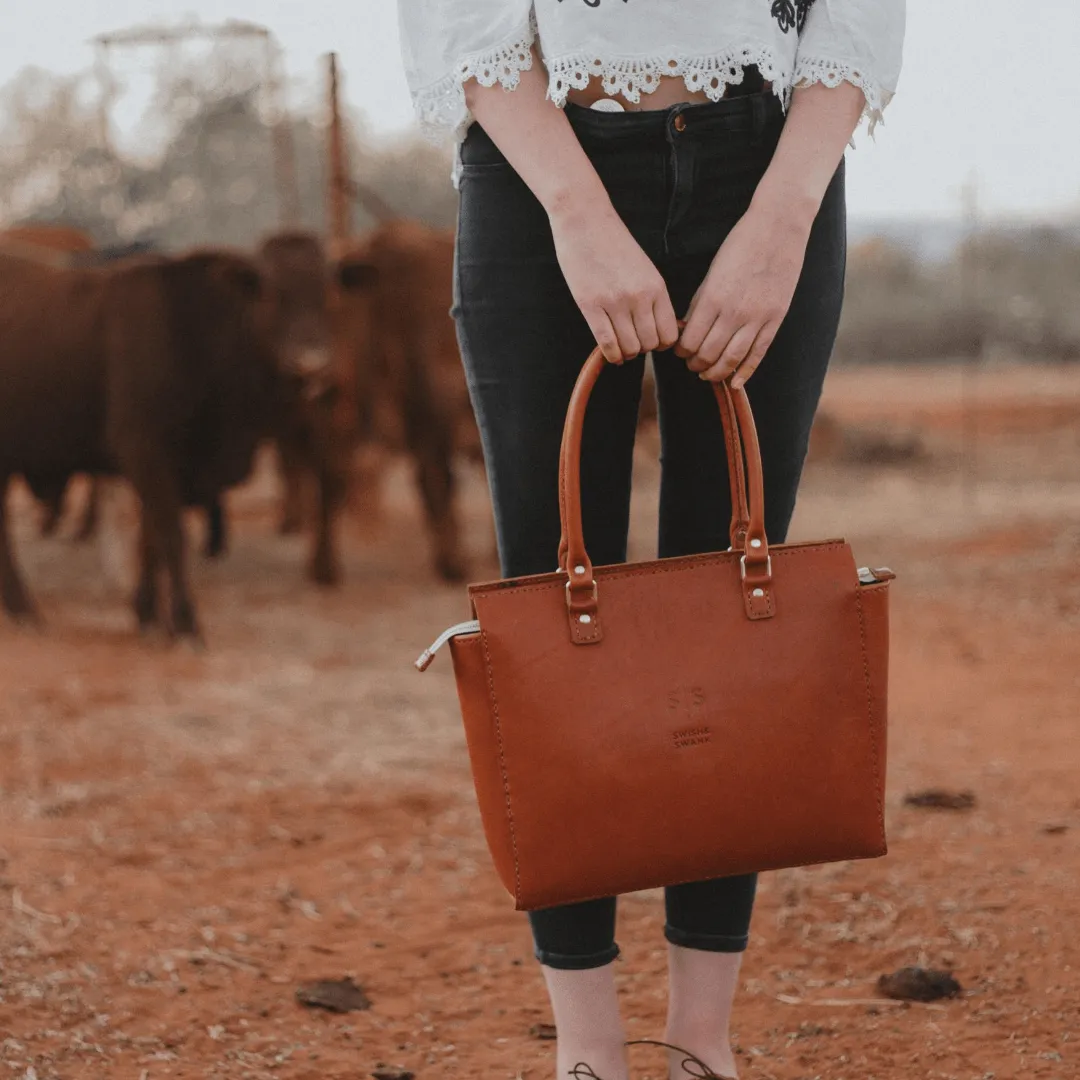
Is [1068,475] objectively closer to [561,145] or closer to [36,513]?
[36,513]

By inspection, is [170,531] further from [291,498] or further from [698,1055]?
[698,1055]

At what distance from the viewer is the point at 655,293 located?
129 centimetres

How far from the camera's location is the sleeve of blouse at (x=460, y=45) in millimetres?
1301

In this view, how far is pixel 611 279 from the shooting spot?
1285 millimetres

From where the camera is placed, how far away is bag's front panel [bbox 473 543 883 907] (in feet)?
4.29

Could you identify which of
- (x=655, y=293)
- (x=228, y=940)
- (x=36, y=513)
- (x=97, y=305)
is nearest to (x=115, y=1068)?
(x=228, y=940)

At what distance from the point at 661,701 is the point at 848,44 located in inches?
25.7

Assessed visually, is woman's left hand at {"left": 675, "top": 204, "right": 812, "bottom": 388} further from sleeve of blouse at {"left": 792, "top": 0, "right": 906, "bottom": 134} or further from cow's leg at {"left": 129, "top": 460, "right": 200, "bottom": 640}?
cow's leg at {"left": 129, "top": 460, "right": 200, "bottom": 640}

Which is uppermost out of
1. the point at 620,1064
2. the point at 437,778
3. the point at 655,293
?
the point at 655,293

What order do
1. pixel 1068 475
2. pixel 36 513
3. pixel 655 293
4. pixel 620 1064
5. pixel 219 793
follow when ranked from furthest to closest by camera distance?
pixel 1068 475
pixel 36 513
pixel 219 793
pixel 620 1064
pixel 655 293

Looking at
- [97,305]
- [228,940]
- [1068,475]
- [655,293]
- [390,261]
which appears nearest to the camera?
[655,293]

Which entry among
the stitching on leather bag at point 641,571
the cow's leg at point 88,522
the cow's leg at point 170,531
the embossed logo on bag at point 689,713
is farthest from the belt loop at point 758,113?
the cow's leg at point 88,522

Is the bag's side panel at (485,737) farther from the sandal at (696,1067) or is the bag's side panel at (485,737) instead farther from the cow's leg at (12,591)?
the cow's leg at (12,591)

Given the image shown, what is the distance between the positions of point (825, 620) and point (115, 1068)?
44.0 inches
